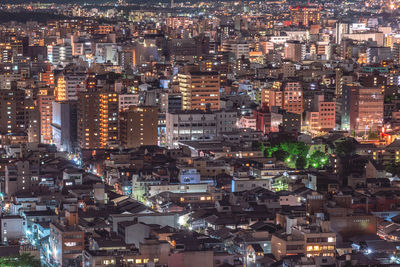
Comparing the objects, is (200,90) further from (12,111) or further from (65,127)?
(12,111)

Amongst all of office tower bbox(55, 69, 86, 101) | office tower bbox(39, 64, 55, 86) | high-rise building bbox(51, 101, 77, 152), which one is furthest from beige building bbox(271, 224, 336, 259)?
office tower bbox(39, 64, 55, 86)

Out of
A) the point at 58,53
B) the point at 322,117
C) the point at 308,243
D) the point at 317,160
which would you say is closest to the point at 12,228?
the point at 308,243

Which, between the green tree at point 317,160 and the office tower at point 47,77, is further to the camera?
the office tower at point 47,77

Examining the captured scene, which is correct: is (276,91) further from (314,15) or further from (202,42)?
(314,15)

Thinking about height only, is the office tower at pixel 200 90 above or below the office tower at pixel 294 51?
above

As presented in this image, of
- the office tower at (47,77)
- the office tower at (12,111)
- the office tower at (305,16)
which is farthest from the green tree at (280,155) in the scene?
the office tower at (305,16)

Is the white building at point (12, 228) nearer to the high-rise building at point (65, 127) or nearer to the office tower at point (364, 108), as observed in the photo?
the high-rise building at point (65, 127)

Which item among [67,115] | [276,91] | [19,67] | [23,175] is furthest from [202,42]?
[23,175]
